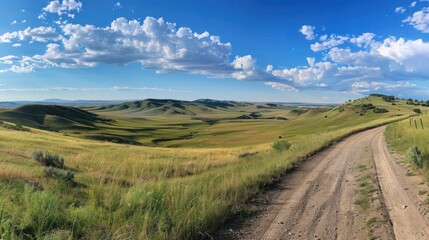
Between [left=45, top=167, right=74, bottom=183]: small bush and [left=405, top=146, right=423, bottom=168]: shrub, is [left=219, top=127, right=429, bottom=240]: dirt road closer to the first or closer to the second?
[left=405, top=146, right=423, bottom=168]: shrub

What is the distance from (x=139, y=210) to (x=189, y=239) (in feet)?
4.20

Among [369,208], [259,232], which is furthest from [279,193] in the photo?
[259,232]

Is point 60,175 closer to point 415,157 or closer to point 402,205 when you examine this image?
point 402,205

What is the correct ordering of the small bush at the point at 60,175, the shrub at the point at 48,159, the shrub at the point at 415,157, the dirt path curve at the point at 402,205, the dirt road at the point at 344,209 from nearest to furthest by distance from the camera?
1. the dirt path curve at the point at 402,205
2. the dirt road at the point at 344,209
3. the small bush at the point at 60,175
4. the shrub at the point at 415,157
5. the shrub at the point at 48,159

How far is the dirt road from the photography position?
6910mm

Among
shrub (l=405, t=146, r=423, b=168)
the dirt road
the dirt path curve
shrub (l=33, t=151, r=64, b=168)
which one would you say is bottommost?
shrub (l=33, t=151, r=64, b=168)

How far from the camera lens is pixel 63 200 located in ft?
27.1

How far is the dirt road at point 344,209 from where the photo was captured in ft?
22.7

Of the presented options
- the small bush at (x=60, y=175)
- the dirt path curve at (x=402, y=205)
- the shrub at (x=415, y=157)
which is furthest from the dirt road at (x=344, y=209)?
the small bush at (x=60, y=175)

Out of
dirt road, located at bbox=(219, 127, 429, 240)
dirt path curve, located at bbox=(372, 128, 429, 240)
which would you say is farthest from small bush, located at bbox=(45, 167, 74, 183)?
dirt path curve, located at bbox=(372, 128, 429, 240)

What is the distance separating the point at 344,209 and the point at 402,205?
152 cm

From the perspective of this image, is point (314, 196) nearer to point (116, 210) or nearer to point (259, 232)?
point (259, 232)

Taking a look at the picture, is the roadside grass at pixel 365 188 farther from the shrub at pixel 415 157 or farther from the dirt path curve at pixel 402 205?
the shrub at pixel 415 157

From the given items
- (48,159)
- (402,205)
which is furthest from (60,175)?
(402,205)
